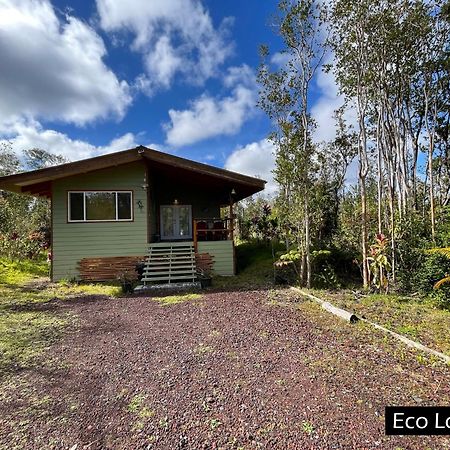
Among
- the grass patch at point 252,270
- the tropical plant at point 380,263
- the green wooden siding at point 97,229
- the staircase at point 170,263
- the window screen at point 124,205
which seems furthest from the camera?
the window screen at point 124,205

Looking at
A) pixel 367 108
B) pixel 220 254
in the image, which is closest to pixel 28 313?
pixel 220 254

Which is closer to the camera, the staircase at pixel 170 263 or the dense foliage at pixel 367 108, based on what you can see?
the dense foliage at pixel 367 108

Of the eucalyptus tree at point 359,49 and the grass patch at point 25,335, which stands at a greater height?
the eucalyptus tree at point 359,49

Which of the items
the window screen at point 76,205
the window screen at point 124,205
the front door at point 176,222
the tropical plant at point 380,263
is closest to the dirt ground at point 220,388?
the tropical plant at point 380,263

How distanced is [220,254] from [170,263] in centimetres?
168

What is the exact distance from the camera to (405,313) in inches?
193

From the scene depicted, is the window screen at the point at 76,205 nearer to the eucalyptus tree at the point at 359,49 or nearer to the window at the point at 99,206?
the window at the point at 99,206

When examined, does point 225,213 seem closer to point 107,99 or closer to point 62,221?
point 107,99

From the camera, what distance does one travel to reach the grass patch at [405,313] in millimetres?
3840

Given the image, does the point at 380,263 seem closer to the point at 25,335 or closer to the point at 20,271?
the point at 25,335

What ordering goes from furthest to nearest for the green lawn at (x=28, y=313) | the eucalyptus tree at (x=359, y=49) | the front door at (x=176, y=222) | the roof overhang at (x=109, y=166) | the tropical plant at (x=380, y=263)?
the front door at (x=176, y=222), the roof overhang at (x=109, y=166), the eucalyptus tree at (x=359, y=49), the tropical plant at (x=380, y=263), the green lawn at (x=28, y=313)

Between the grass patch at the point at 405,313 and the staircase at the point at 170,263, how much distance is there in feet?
12.7

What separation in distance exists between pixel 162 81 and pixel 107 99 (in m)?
3.26

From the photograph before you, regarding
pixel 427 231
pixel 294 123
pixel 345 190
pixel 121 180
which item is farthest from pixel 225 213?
pixel 427 231
